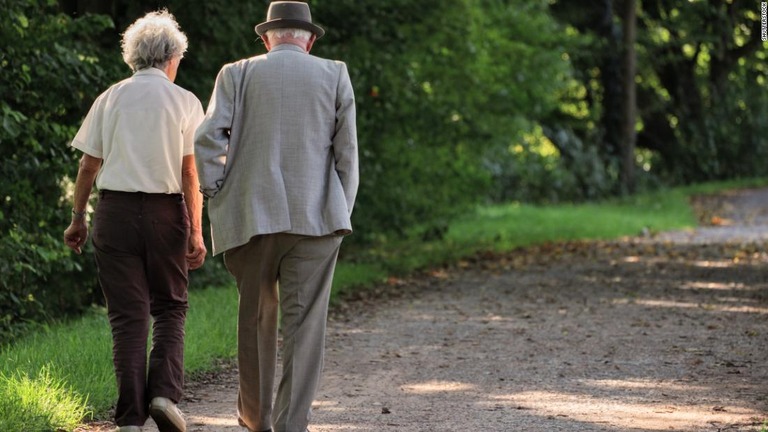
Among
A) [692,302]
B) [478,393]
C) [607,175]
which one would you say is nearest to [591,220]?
[607,175]

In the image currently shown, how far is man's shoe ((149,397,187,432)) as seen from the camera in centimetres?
584

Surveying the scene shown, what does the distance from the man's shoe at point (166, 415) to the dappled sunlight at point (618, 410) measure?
1931 millimetres

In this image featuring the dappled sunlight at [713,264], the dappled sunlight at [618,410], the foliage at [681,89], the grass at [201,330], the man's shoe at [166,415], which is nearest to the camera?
the man's shoe at [166,415]

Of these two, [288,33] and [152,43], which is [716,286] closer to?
[288,33]

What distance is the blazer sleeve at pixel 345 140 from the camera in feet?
18.6

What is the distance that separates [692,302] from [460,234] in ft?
27.0

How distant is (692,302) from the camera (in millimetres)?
11961

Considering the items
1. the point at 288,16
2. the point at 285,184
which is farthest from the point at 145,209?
the point at 288,16

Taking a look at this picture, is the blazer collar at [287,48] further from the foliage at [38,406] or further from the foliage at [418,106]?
the foliage at [418,106]

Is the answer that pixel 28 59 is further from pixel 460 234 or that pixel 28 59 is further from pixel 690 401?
pixel 460 234

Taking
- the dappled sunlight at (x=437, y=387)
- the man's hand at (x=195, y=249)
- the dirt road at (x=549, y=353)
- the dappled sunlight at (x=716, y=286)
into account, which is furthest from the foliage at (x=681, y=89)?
the man's hand at (x=195, y=249)

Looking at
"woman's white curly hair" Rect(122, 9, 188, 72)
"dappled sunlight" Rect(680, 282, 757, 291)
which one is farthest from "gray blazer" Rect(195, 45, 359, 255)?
"dappled sunlight" Rect(680, 282, 757, 291)

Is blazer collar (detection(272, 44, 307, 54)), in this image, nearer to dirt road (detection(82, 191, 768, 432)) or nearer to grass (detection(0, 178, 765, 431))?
dirt road (detection(82, 191, 768, 432))

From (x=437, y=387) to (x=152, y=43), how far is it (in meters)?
2.91
